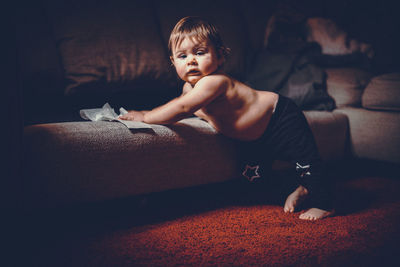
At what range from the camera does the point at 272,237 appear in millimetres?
763

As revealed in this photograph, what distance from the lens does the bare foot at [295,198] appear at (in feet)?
3.13

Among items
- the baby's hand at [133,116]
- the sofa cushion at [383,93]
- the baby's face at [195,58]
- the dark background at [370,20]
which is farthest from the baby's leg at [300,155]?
the dark background at [370,20]

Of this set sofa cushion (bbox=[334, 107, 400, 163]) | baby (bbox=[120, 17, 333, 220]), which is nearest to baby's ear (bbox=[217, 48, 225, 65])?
baby (bbox=[120, 17, 333, 220])

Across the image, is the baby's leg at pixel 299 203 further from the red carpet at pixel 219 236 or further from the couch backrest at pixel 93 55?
the couch backrest at pixel 93 55

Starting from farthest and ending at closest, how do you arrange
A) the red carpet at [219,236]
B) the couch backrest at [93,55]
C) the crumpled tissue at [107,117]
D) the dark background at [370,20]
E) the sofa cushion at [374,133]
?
the dark background at [370,20], the sofa cushion at [374,133], the couch backrest at [93,55], the crumpled tissue at [107,117], the red carpet at [219,236]

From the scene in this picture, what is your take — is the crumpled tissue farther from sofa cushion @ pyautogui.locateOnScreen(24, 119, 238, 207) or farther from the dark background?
the dark background

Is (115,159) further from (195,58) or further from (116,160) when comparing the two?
(195,58)

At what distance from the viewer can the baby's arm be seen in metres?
0.89

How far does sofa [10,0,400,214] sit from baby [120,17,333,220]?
0.19 ft

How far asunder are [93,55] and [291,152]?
2.49 ft

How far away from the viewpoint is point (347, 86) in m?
1.43

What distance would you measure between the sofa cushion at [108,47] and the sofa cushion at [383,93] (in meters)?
0.82

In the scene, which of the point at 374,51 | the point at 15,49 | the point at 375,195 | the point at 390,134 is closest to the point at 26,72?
the point at 15,49

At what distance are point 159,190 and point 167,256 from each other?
258 mm
